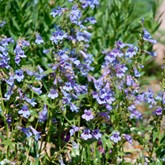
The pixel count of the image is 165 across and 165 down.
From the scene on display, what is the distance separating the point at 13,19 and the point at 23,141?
4.42 feet

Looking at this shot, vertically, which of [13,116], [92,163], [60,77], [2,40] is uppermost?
[2,40]

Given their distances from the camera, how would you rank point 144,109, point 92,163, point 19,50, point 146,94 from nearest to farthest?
1. point 19,50
2. point 92,163
3. point 146,94
4. point 144,109

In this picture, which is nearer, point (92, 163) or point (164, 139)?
point (92, 163)

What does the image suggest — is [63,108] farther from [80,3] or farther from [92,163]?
[80,3]

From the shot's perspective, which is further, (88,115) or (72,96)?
(72,96)

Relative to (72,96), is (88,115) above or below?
below

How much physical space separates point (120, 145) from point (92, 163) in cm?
22

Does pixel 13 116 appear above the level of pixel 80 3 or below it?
below

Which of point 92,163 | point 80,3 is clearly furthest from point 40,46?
point 92,163

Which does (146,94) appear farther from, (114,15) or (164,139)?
(114,15)

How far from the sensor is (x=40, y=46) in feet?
14.0

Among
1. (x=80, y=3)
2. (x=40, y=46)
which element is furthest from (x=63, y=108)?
(x=40, y=46)

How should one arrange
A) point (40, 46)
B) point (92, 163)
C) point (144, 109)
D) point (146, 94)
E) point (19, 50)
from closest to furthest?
point (19, 50), point (92, 163), point (146, 94), point (40, 46), point (144, 109)

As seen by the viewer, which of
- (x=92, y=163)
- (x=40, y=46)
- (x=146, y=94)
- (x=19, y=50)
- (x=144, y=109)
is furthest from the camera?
(x=144, y=109)
